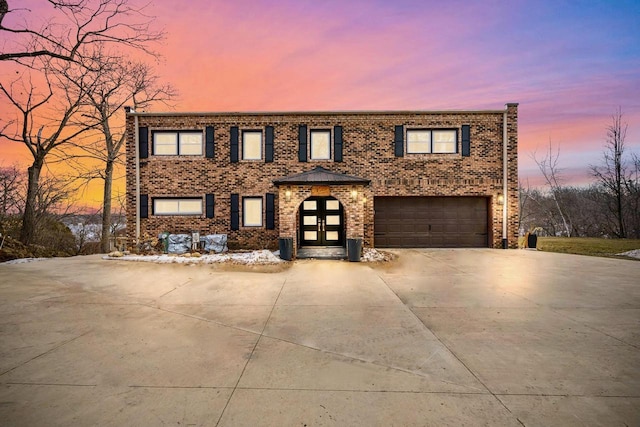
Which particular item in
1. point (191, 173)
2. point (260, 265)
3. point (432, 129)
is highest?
point (432, 129)

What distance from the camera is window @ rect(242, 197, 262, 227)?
46.1 feet

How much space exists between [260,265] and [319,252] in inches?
116

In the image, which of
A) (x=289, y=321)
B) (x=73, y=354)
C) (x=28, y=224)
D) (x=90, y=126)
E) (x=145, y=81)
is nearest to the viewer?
(x=73, y=354)

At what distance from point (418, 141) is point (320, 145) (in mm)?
4724

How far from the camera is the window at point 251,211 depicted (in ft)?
46.1

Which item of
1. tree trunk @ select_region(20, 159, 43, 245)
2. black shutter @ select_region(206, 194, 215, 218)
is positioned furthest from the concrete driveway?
tree trunk @ select_region(20, 159, 43, 245)

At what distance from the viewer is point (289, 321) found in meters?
4.79

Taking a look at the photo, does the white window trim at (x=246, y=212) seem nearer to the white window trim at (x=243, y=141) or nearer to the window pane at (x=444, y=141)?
the white window trim at (x=243, y=141)

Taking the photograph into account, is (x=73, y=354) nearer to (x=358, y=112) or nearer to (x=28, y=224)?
(x=358, y=112)

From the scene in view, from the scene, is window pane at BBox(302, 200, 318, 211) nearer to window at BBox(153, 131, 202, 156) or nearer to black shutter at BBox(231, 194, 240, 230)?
black shutter at BBox(231, 194, 240, 230)

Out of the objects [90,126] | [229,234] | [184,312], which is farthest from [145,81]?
[184,312]

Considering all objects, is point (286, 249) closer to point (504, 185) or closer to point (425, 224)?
point (425, 224)

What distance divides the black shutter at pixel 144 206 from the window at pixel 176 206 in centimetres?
30

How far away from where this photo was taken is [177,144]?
562 inches
